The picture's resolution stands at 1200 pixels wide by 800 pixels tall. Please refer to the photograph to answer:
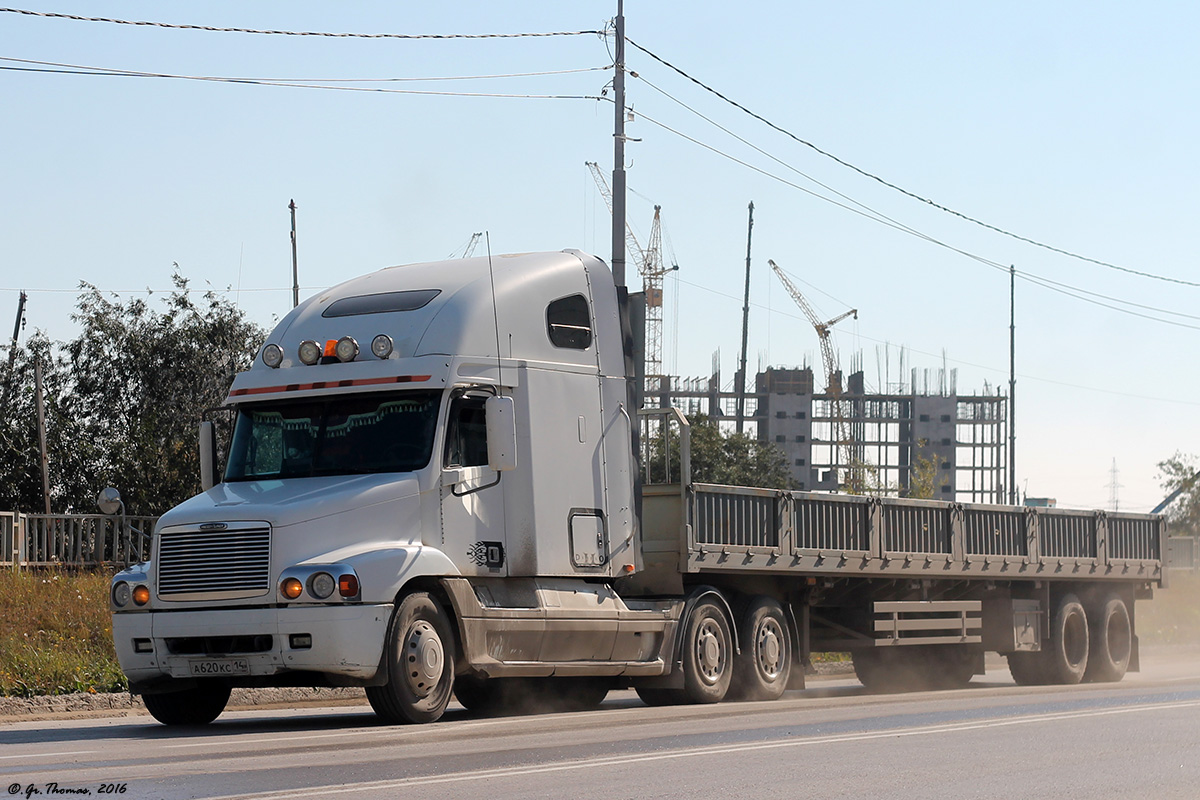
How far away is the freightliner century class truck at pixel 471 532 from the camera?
11.9 meters

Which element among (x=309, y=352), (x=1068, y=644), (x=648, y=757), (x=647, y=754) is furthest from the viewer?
(x=1068, y=644)

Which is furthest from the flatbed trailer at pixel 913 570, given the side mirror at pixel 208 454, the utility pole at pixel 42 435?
the utility pole at pixel 42 435

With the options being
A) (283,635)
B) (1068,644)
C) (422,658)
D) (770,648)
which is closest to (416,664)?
(422,658)

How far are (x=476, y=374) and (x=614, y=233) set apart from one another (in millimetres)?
8533

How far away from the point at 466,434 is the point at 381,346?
103 centimetres

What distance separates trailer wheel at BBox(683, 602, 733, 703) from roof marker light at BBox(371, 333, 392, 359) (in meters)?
4.27

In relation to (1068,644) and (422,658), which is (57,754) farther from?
Answer: (1068,644)

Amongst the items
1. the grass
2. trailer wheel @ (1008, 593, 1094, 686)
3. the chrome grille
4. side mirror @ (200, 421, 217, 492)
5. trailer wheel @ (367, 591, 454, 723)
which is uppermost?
side mirror @ (200, 421, 217, 492)

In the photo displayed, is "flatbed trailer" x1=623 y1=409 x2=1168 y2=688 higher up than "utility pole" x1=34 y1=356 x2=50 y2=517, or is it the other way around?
"utility pole" x1=34 y1=356 x2=50 y2=517

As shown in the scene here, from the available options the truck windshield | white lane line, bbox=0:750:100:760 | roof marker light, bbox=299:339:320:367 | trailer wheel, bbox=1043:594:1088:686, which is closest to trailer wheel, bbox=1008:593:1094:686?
trailer wheel, bbox=1043:594:1088:686

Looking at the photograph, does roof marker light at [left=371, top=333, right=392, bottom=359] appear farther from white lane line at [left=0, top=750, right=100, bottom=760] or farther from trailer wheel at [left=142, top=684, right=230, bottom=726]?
white lane line at [left=0, top=750, right=100, bottom=760]

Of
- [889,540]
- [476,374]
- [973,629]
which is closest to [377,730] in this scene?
[476,374]

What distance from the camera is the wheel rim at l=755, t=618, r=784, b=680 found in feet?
53.2

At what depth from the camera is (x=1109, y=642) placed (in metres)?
22.4
